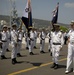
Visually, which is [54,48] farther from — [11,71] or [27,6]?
[27,6]

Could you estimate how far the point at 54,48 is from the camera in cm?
1062

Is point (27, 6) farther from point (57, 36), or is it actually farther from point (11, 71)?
point (11, 71)

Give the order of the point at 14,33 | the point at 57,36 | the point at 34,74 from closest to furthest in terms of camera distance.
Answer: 1. the point at 34,74
2. the point at 57,36
3. the point at 14,33

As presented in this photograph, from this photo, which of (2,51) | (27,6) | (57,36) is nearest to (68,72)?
(57,36)

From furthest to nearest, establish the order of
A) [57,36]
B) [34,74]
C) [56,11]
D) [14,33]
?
[56,11]
[14,33]
[57,36]
[34,74]

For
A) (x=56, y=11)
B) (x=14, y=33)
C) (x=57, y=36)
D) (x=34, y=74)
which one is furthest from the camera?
(x=56, y=11)

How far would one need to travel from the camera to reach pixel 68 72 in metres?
9.97

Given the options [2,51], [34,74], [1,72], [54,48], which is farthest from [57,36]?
[2,51]

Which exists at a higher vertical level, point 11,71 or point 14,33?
point 14,33

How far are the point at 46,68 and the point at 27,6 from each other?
360 centimetres

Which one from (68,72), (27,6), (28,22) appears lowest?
(68,72)

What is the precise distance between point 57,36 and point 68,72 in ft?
5.37

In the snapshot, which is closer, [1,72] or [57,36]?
[1,72]

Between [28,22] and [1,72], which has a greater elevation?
[28,22]
